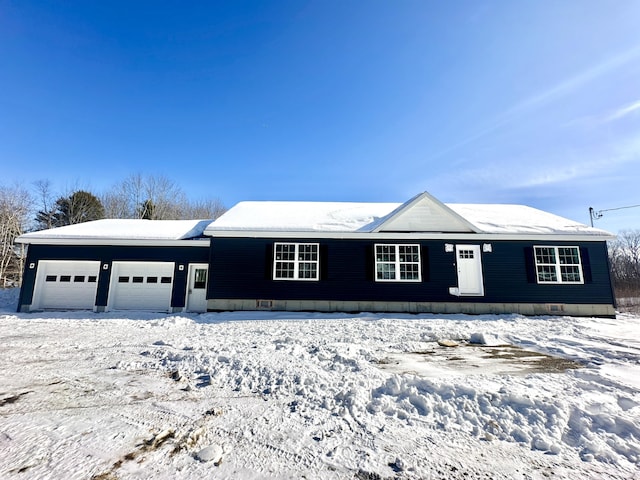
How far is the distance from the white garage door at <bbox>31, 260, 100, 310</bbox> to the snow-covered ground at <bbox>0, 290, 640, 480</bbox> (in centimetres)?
598

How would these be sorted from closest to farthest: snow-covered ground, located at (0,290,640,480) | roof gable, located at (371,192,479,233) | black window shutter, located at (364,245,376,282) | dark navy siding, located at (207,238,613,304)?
1. snow-covered ground, located at (0,290,640,480)
2. dark navy siding, located at (207,238,613,304)
3. black window shutter, located at (364,245,376,282)
4. roof gable, located at (371,192,479,233)

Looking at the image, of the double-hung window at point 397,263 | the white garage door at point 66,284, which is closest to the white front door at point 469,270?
the double-hung window at point 397,263

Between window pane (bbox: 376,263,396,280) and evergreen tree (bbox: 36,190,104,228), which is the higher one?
evergreen tree (bbox: 36,190,104,228)

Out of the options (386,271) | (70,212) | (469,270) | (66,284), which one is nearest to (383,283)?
(386,271)

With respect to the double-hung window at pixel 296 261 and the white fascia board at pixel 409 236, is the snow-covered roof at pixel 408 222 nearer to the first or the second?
the white fascia board at pixel 409 236

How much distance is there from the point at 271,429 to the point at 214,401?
0.97 m

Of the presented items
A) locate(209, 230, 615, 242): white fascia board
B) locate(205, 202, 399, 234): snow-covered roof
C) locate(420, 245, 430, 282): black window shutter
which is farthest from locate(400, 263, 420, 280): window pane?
locate(205, 202, 399, 234): snow-covered roof

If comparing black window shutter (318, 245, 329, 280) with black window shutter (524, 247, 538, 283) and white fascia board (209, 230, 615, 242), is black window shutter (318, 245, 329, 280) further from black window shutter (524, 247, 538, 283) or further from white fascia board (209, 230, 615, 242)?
black window shutter (524, 247, 538, 283)

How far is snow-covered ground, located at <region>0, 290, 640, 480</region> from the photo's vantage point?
2326 millimetres

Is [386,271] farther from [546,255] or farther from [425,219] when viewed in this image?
[546,255]

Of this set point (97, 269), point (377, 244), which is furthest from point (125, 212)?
point (377, 244)

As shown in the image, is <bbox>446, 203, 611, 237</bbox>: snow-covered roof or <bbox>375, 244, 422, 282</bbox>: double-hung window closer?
<bbox>375, 244, 422, 282</bbox>: double-hung window

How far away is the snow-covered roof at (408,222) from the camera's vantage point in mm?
11156

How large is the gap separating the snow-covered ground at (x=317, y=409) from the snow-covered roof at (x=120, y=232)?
6.11 meters
